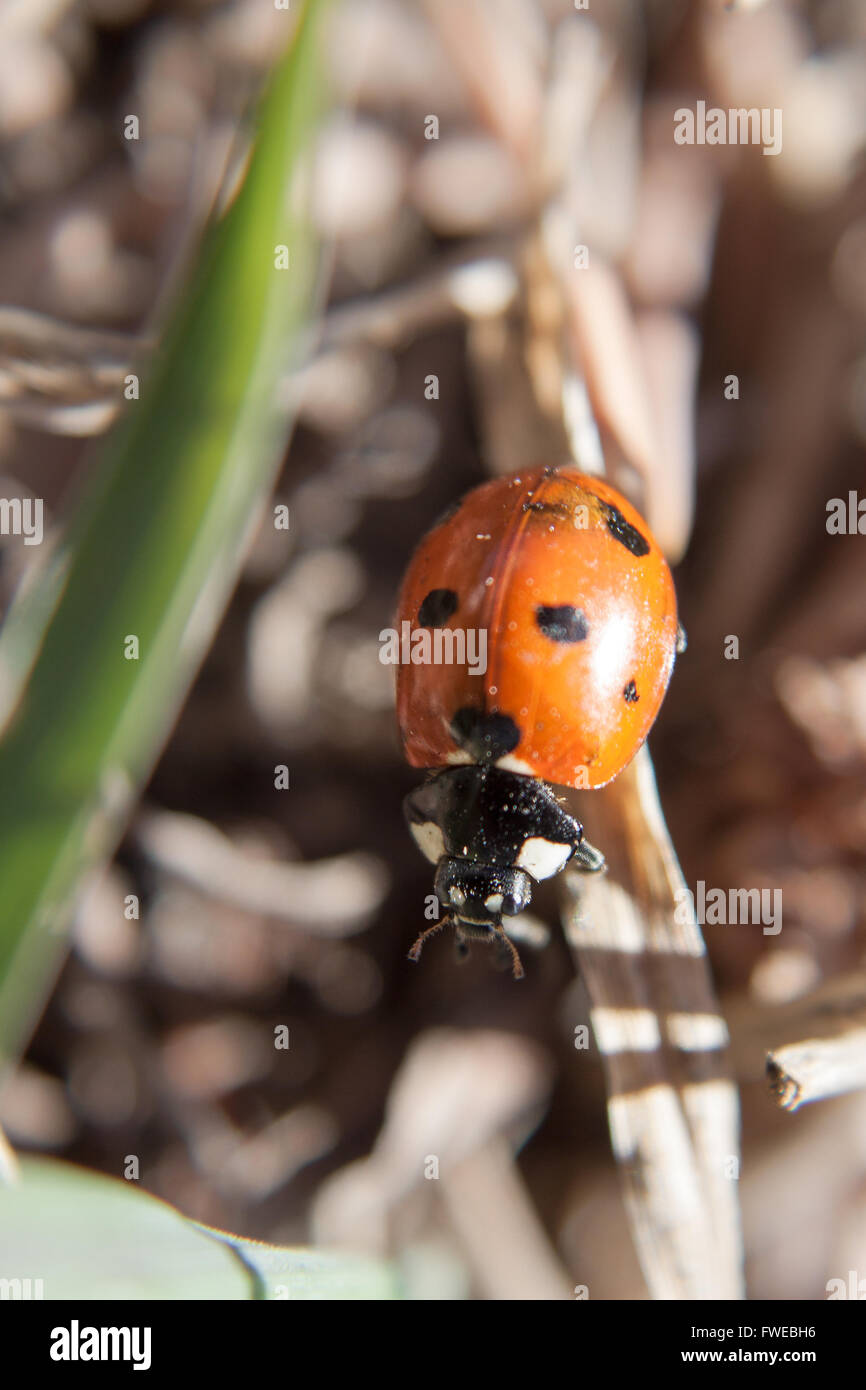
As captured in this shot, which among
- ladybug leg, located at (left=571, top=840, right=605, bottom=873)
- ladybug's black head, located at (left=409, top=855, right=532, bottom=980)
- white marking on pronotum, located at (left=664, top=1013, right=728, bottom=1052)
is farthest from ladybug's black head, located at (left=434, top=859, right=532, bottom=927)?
white marking on pronotum, located at (left=664, top=1013, right=728, bottom=1052)

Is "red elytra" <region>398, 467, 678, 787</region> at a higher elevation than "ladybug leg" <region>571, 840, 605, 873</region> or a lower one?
higher

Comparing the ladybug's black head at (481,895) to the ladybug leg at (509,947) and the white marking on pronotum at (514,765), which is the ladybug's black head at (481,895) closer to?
the ladybug leg at (509,947)

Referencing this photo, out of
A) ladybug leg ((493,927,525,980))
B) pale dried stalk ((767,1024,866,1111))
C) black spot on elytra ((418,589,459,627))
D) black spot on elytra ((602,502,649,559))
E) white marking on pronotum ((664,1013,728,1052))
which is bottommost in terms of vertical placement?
pale dried stalk ((767,1024,866,1111))

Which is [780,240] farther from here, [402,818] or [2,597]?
[2,597]

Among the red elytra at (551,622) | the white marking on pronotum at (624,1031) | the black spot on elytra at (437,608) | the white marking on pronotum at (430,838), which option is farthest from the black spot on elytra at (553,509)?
the white marking on pronotum at (624,1031)

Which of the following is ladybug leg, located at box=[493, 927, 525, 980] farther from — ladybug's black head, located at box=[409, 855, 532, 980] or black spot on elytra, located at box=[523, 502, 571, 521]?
black spot on elytra, located at box=[523, 502, 571, 521]

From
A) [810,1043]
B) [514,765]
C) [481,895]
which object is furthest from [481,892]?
[810,1043]
